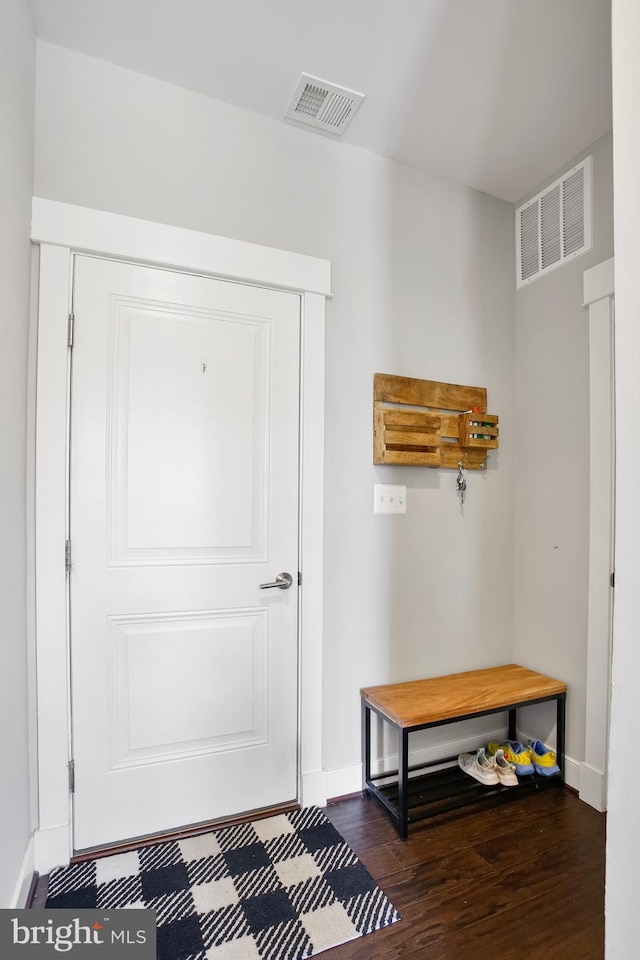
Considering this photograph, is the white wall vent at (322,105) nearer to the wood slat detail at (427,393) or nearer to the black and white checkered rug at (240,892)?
the wood slat detail at (427,393)

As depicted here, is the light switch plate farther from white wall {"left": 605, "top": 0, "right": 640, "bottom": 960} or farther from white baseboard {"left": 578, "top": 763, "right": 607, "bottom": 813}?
white wall {"left": 605, "top": 0, "right": 640, "bottom": 960}

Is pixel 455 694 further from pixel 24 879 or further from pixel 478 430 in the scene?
pixel 24 879

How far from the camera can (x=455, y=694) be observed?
209cm

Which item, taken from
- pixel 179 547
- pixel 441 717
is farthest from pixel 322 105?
pixel 441 717

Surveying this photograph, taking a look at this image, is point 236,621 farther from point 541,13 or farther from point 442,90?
point 541,13

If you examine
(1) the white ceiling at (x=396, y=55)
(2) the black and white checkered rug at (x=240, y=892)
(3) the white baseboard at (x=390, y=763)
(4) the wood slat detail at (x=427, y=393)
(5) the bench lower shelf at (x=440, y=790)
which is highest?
(1) the white ceiling at (x=396, y=55)

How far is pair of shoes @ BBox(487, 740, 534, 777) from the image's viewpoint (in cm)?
219

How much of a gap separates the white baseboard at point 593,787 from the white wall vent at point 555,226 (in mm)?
2165

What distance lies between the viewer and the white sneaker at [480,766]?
7.04 ft

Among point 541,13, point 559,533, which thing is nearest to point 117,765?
point 559,533

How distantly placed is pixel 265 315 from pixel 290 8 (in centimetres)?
93

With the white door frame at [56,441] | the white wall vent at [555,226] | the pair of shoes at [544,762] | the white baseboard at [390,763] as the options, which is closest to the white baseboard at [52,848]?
the white door frame at [56,441]

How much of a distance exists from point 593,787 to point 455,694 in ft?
2.13

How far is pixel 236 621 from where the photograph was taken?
1.94m
